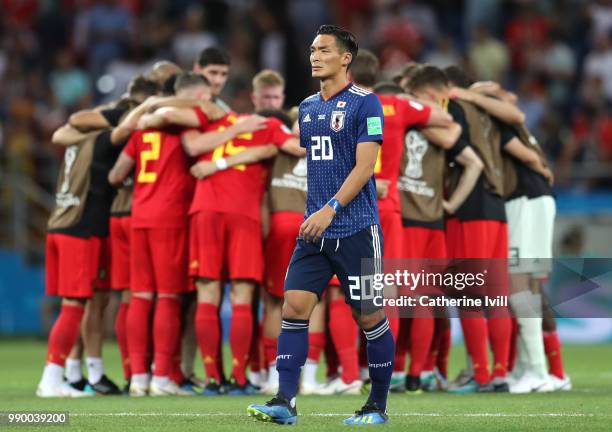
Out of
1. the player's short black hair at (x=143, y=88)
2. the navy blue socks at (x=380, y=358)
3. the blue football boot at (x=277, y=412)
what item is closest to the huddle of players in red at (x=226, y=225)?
the player's short black hair at (x=143, y=88)

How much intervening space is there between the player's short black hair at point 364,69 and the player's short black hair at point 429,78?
1.52 ft

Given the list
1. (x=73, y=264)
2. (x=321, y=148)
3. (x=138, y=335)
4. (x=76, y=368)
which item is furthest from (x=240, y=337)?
(x=321, y=148)

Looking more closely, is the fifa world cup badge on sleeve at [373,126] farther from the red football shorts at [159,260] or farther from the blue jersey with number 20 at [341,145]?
the red football shorts at [159,260]

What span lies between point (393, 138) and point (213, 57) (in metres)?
1.84

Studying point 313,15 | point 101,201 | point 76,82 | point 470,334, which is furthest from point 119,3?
point 470,334

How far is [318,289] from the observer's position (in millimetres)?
7629

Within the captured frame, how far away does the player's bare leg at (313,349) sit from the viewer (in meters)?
10.4

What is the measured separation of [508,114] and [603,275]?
2143 mm

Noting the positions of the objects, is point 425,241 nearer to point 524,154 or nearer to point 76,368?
point 524,154

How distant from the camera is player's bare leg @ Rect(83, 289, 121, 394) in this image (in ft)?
35.4

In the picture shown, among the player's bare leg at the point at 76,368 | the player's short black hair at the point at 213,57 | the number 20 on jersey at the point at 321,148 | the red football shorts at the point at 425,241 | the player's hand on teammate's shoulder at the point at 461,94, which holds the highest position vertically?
the player's short black hair at the point at 213,57

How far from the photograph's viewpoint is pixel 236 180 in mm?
10344

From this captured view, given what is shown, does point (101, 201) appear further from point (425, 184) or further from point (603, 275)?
point (603, 275)

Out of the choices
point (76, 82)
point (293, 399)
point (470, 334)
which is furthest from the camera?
point (76, 82)
